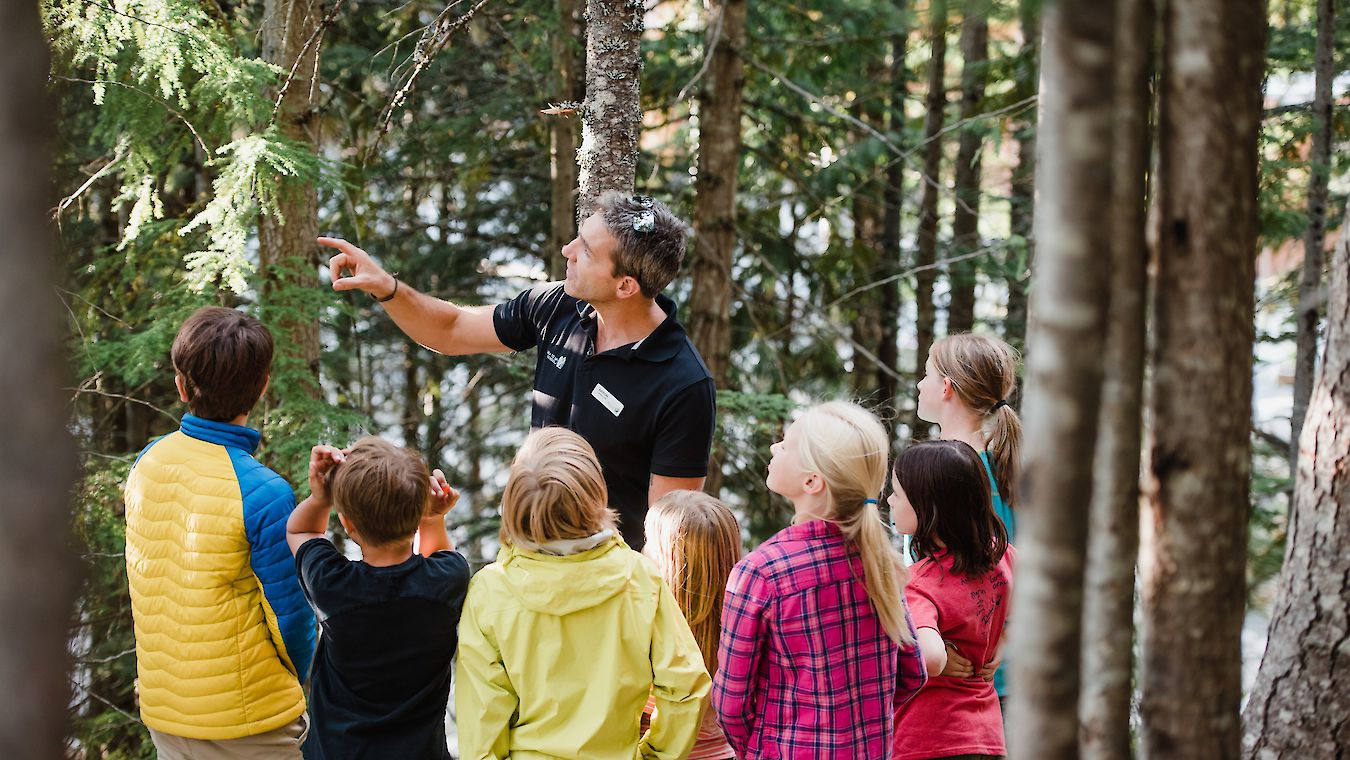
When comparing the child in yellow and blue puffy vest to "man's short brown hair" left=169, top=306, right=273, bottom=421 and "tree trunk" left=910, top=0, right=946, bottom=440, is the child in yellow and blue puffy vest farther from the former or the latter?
"tree trunk" left=910, top=0, right=946, bottom=440

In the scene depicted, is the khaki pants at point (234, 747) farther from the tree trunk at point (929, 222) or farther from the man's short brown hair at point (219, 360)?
the tree trunk at point (929, 222)

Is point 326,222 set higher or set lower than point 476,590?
higher

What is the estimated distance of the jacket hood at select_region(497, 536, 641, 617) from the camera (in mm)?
2340

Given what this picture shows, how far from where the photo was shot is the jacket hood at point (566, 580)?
7.68ft

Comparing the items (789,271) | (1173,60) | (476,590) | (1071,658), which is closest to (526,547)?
(476,590)

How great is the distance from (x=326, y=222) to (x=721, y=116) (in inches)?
123

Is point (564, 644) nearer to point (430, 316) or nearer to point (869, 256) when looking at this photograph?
point (430, 316)

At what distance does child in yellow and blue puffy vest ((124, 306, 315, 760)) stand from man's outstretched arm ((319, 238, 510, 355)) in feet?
2.45

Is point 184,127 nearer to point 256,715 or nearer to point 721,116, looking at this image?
point 256,715

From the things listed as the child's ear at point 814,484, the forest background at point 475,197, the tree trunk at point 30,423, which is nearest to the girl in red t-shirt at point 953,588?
the child's ear at point 814,484

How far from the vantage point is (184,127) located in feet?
Answer: 14.4

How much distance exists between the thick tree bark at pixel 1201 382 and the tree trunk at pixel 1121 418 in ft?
0.19

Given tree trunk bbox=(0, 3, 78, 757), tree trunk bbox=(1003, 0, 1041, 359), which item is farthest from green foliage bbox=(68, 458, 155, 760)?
tree trunk bbox=(1003, 0, 1041, 359)

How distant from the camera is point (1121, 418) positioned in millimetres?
1271
